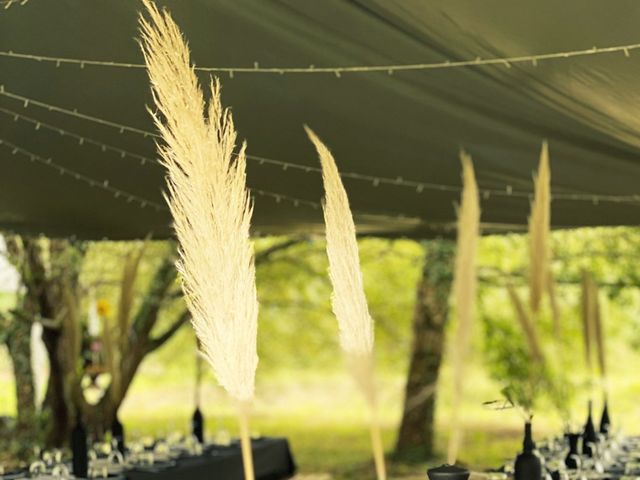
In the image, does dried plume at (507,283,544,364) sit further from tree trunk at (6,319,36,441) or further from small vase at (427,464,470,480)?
tree trunk at (6,319,36,441)

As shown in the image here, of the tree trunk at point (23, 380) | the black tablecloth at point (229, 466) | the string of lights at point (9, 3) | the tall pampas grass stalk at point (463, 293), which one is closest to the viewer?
the tall pampas grass stalk at point (463, 293)

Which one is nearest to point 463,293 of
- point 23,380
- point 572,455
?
point 572,455

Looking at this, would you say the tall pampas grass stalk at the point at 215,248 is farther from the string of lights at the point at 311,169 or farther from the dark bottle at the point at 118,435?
the dark bottle at the point at 118,435

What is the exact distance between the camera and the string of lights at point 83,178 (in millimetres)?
3975

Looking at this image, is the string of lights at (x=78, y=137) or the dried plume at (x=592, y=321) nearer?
the string of lights at (x=78, y=137)

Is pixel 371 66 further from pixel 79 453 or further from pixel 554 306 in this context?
pixel 79 453

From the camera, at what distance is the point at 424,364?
31.3 ft

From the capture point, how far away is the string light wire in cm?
261

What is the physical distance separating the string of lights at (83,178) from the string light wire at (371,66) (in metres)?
0.91

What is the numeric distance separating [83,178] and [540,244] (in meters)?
2.57

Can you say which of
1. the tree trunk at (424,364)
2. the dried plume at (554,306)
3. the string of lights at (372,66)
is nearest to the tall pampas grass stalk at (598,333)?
the dried plume at (554,306)

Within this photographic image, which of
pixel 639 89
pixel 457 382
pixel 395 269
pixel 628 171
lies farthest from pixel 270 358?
pixel 457 382

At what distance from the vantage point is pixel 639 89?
277cm

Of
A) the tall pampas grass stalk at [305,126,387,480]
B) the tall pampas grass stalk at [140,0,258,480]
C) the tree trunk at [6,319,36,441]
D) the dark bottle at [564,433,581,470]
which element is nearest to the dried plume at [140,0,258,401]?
the tall pampas grass stalk at [140,0,258,480]
